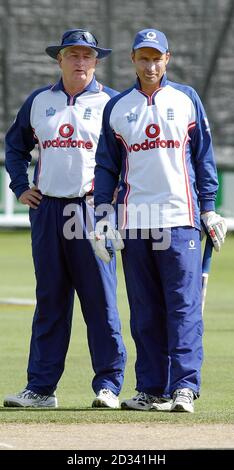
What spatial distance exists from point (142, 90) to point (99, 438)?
2.11 metres

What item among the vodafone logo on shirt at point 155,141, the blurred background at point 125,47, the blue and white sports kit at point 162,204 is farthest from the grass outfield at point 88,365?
the blurred background at point 125,47

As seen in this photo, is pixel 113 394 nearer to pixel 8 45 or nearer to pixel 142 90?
pixel 142 90

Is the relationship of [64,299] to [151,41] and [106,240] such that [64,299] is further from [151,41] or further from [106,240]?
[151,41]

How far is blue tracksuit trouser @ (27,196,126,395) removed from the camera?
7.77 metres

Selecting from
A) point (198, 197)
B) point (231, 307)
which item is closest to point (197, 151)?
point (198, 197)

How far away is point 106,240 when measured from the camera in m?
7.52

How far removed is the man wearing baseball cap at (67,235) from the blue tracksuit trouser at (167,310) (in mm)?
224

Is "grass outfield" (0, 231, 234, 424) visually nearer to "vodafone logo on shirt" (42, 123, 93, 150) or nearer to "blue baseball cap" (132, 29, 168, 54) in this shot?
"vodafone logo on shirt" (42, 123, 93, 150)

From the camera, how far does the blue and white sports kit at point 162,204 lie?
7438 millimetres

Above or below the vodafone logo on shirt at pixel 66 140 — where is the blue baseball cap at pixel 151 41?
above

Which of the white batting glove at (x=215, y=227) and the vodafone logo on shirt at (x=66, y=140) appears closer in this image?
the white batting glove at (x=215, y=227)

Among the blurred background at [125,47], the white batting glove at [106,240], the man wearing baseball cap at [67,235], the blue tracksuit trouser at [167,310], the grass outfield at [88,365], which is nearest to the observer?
the grass outfield at [88,365]

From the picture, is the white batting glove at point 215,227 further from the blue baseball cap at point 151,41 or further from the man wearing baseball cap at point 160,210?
the blue baseball cap at point 151,41
